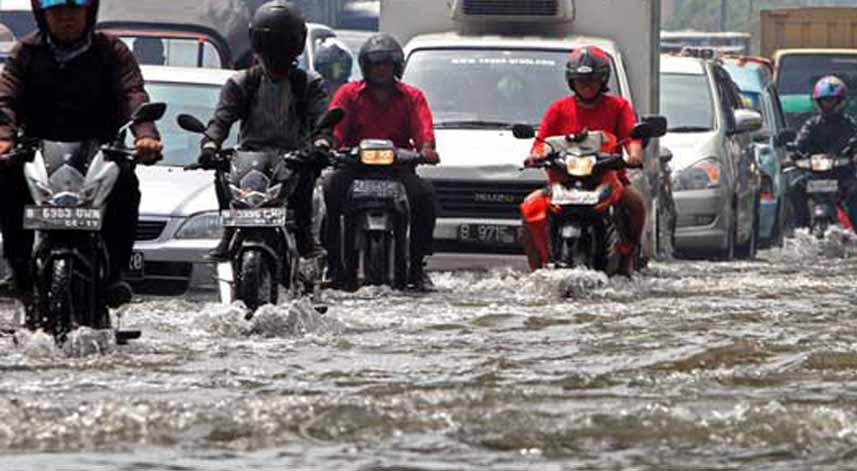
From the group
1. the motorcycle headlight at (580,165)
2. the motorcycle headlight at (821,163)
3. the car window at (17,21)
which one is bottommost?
the motorcycle headlight at (821,163)

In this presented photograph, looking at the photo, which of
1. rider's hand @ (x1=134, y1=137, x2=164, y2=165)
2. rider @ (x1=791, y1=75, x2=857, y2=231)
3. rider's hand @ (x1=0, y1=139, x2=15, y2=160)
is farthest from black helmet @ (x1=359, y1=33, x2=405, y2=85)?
rider @ (x1=791, y1=75, x2=857, y2=231)

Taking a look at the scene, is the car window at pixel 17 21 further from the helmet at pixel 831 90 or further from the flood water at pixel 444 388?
the flood water at pixel 444 388

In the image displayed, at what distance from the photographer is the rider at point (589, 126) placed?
16781 mm

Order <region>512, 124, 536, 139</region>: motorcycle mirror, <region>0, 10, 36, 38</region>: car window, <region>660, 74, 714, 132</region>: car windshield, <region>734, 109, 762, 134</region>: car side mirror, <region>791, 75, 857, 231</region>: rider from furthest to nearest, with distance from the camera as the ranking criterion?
<region>0, 10, 36, 38</region>: car window → <region>791, 75, 857, 231</region>: rider → <region>660, 74, 714, 132</region>: car windshield → <region>734, 109, 762, 134</region>: car side mirror → <region>512, 124, 536, 139</region>: motorcycle mirror

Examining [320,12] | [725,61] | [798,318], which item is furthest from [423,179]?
[320,12]

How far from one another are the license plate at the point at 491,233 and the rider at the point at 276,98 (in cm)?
455

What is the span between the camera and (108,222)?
11.5 m

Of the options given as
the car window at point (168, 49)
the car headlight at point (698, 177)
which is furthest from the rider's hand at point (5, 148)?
the car window at point (168, 49)

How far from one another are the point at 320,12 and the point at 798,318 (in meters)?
38.8

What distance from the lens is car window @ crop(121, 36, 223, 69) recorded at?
2639 centimetres

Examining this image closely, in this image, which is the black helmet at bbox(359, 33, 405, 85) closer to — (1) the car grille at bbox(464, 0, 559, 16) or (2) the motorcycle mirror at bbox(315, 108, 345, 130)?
(1) the car grille at bbox(464, 0, 559, 16)

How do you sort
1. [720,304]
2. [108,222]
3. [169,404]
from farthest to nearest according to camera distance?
[720,304]
[108,222]
[169,404]

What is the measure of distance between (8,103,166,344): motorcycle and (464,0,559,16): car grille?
9.44 meters

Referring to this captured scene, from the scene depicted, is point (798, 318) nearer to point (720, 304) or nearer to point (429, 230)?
point (720, 304)
